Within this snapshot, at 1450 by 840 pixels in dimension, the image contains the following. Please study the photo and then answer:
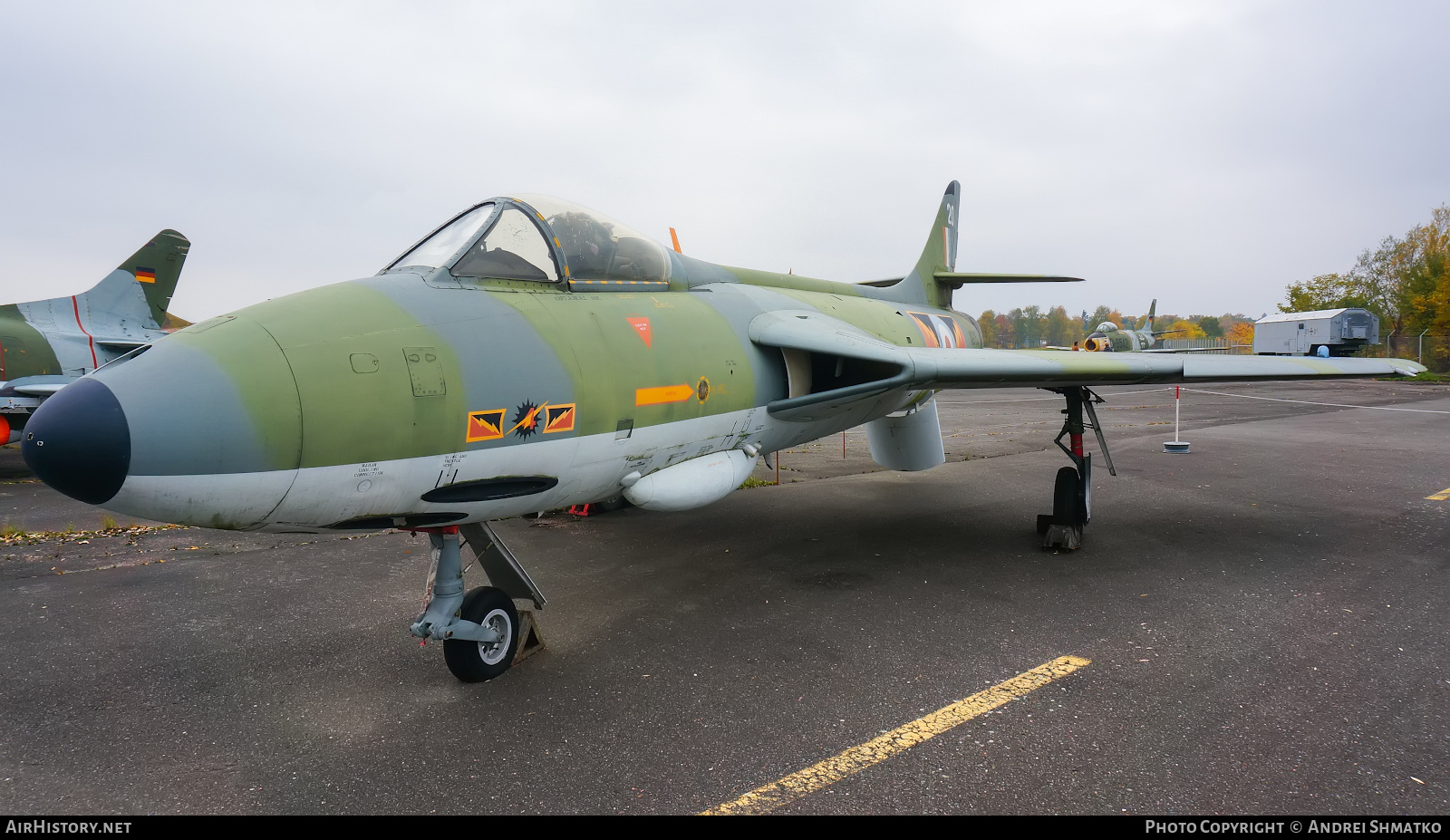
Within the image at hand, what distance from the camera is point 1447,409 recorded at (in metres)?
18.4

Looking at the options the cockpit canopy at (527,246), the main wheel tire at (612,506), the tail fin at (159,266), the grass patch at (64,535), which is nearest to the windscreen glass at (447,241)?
the cockpit canopy at (527,246)

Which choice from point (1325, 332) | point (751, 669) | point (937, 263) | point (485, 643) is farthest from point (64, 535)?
point (1325, 332)

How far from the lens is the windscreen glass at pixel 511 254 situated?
355 centimetres

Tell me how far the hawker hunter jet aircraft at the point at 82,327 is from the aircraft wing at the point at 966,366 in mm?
10713

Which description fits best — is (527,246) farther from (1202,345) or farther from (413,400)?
(1202,345)

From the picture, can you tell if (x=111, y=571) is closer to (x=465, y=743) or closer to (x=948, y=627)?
(x=465, y=743)

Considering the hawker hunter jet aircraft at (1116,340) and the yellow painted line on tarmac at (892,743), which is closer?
the yellow painted line on tarmac at (892,743)

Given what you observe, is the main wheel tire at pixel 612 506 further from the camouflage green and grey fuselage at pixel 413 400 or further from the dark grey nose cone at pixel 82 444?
the dark grey nose cone at pixel 82 444

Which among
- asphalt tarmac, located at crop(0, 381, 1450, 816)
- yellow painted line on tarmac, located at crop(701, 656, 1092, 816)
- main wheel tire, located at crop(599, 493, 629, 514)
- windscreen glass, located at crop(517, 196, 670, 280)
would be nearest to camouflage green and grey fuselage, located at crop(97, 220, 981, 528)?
windscreen glass, located at crop(517, 196, 670, 280)

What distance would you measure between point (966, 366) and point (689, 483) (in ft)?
7.71

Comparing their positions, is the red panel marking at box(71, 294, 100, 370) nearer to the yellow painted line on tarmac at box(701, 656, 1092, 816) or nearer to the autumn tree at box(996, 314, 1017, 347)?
the yellow painted line on tarmac at box(701, 656, 1092, 816)

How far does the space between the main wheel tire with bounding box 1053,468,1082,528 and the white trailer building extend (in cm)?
4259

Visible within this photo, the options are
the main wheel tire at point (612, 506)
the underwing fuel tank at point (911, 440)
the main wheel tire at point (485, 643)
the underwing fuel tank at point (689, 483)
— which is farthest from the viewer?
the underwing fuel tank at point (911, 440)

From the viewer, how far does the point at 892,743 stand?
10.1ft
